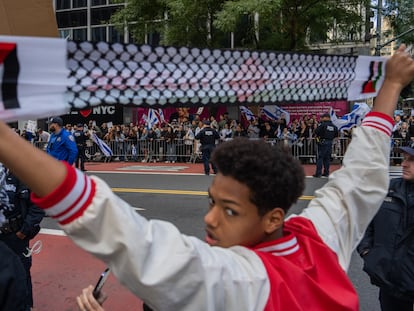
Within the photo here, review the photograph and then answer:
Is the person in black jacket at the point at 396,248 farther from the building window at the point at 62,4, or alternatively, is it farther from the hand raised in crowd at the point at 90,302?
the building window at the point at 62,4

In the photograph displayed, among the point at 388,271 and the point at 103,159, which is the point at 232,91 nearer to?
the point at 388,271

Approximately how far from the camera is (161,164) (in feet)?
54.5

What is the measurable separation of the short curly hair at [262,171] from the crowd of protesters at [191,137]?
13.6 meters

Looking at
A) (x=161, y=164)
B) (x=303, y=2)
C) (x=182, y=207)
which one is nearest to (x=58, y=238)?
(x=182, y=207)

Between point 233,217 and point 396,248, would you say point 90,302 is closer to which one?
point 233,217

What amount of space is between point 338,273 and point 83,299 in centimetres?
80

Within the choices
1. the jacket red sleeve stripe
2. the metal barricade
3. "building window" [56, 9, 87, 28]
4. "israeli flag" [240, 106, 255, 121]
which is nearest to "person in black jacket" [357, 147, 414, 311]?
the jacket red sleeve stripe

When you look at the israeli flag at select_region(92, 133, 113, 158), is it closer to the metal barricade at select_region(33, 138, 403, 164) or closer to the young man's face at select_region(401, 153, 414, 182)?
the metal barricade at select_region(33, 138, 403, 164)

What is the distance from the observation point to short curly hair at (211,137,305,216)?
129cm

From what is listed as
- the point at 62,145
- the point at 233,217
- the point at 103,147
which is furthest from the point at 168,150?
the point at 233,217

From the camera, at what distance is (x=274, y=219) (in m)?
1.34

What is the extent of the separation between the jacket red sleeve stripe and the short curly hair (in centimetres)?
46

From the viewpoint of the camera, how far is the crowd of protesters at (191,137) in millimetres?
15156

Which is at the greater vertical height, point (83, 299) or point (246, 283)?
point (246, 283)
